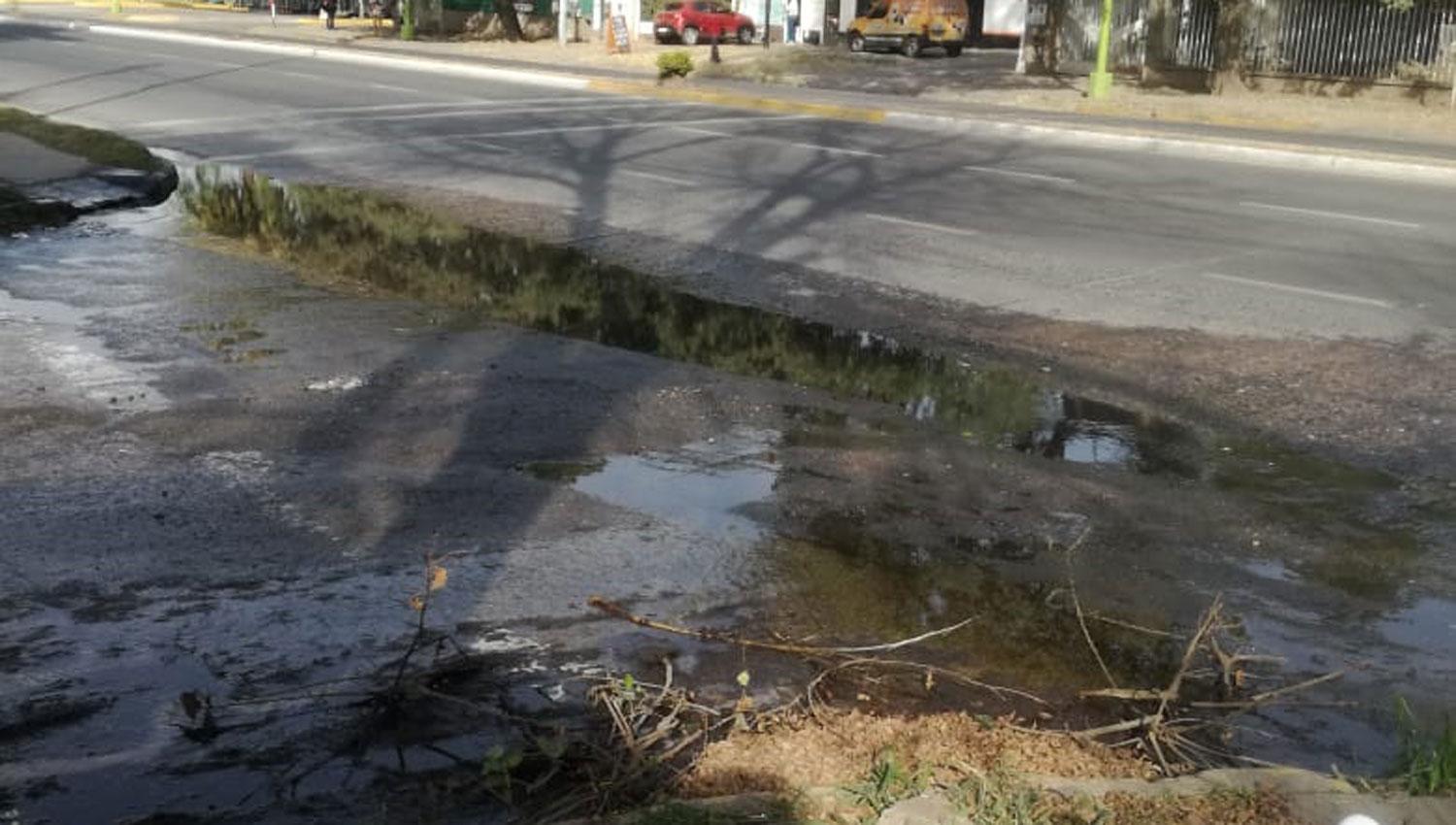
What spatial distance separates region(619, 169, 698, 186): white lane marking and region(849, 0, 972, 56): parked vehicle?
3023 cm

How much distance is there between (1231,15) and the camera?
34.2 m

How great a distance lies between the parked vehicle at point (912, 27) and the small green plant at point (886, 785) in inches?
1743

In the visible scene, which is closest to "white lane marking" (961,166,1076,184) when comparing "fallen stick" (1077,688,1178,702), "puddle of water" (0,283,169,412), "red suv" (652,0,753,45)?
"puddle of water" (0,283,169,412)

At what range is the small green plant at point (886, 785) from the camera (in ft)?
11.9

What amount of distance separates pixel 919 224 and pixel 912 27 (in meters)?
33.3

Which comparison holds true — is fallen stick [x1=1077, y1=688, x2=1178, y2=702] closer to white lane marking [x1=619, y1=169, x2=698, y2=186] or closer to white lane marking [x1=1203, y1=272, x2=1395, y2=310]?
white lane marking [x1=1203, y1=272, x2=1395, y2=310]

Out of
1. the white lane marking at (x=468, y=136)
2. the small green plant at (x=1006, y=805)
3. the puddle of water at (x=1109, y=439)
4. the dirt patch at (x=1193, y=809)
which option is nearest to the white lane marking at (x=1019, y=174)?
the white lane marking at (x=468, y=136)

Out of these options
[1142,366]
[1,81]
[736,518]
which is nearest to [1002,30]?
[1,81]

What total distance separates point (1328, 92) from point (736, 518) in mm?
29632

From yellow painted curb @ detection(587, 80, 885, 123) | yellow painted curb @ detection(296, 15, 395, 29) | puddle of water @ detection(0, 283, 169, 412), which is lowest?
puddle of water @ detection(0, 283, 169, 412)

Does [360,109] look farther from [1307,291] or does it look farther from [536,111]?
[1307,291]

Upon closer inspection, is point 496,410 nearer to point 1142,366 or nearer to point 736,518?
point 736,518

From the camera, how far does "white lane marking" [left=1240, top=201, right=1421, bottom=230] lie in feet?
52.5

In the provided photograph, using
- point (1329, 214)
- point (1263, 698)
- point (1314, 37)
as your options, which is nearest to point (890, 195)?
point (1329, 214)
